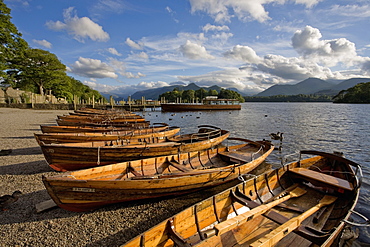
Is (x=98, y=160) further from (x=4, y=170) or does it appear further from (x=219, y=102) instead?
(x=219, y=102)

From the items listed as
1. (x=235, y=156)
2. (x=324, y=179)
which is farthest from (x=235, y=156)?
(x=324, y=179)

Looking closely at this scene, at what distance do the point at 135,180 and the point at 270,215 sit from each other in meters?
4.10

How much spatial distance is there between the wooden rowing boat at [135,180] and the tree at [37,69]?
55.5 m

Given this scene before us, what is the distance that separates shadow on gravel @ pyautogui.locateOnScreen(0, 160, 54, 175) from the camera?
897 centimetres

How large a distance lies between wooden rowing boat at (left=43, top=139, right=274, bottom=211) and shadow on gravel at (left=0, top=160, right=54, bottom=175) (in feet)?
16.3

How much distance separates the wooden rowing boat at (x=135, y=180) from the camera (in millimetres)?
5422

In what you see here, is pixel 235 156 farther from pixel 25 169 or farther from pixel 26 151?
pixel 26 151

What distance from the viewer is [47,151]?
8547 millimetres

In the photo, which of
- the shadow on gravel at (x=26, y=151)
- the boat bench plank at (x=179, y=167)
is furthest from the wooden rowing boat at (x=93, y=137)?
the boat bench plank at (x=179, y=167)

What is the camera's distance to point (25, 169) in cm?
941

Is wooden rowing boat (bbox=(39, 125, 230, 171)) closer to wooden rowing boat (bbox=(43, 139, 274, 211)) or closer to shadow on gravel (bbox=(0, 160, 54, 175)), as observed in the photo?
shadow on gravel (bbox=(0, 160, 54, 175))

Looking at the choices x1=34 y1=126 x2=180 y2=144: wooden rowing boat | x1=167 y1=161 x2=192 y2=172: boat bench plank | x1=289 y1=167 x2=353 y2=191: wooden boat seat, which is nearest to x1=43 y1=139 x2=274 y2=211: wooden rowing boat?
x1=167 y1=161 x2=192 y2=172: boat bench plank

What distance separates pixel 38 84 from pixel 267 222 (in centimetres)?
6383

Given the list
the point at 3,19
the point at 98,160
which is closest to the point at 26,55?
the point at 3,19
